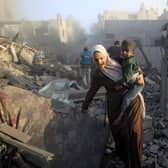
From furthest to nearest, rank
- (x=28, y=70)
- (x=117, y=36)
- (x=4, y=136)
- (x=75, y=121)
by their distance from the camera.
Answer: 1. (x=117, y=36)
2. (x=28, y=70)
3. (x=75, y=121)
4. (x=4, y=136)

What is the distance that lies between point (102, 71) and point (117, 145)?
3.88 ft

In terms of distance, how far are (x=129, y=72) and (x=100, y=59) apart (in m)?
0.42

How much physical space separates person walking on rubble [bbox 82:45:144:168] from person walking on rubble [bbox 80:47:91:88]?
9.53 metres

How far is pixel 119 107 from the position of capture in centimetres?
588

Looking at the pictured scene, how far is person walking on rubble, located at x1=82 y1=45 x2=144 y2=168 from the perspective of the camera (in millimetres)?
5719

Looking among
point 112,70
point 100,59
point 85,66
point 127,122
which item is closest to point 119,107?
point 127,122

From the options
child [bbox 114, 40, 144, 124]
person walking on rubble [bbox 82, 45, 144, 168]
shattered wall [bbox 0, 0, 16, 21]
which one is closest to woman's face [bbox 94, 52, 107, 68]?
person walking on rubble [bbox 82, 45, 144, 168]

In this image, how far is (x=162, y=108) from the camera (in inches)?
428

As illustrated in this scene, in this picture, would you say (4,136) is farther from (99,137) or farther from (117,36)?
(117,36)

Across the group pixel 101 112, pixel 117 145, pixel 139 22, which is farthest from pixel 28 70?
pixel 117 145

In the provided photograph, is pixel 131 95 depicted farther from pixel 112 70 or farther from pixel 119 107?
pixel 112 70

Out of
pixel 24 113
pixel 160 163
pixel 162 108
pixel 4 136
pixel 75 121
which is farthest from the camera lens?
pixel 162 108

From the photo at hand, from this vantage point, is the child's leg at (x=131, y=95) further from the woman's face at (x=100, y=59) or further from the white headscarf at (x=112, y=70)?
the woman's face at (x=100, y=59)

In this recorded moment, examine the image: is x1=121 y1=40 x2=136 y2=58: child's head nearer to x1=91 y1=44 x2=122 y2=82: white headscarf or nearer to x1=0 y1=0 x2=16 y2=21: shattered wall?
x1=91 y1=44 x2=122 y2=82: white headscarf
